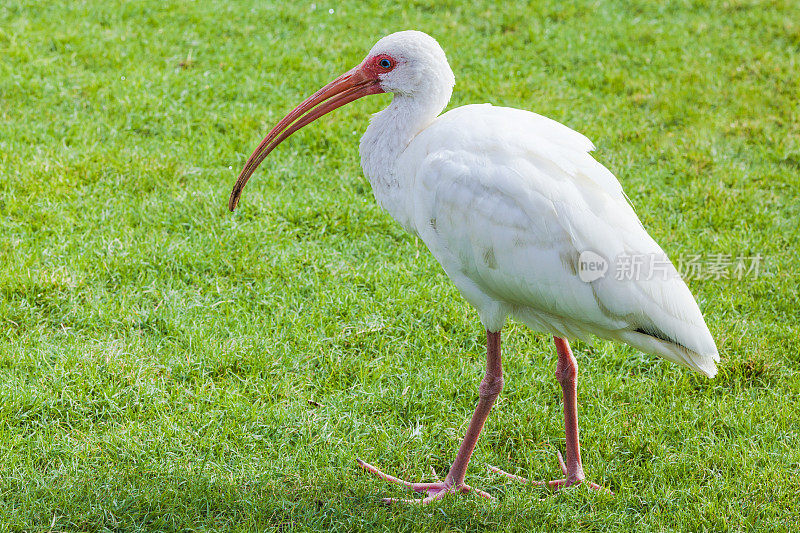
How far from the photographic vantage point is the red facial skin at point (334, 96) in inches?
143

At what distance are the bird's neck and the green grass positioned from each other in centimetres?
105

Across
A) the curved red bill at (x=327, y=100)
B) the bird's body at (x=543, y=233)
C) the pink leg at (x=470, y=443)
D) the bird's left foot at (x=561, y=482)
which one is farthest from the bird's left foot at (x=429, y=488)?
the curved red bill at (x=327, y=100)

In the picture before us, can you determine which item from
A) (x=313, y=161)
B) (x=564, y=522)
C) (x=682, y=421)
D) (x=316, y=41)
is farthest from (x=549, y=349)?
(x=316, y=41)

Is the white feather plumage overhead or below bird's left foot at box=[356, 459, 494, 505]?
overhead

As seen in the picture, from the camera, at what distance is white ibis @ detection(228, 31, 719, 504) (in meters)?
3.19

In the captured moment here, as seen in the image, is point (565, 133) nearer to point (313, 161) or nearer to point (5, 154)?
point (313, 161)

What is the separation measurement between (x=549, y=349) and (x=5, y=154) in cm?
395

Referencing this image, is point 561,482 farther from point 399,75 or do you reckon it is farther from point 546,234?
point 399,75

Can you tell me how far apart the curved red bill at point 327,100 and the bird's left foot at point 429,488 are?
1372 mm

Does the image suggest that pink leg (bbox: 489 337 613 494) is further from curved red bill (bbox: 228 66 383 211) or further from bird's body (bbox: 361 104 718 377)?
curved red bill (bbox: 228 66 383 211)

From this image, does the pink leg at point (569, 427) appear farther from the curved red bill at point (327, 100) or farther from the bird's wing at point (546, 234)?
the curved red bill at point (327, 100)

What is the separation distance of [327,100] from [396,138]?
44 centimetres

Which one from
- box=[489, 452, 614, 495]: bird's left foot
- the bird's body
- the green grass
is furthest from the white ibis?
the green grass

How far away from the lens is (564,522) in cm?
346
